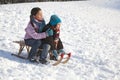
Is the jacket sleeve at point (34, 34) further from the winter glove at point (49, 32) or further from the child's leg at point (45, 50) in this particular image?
the child's leg at point (45, 50)

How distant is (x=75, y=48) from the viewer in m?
9.32

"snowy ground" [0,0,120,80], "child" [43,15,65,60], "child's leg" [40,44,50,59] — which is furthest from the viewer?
"child" [43,15,65,60]

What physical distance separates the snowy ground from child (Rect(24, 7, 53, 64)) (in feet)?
0.84

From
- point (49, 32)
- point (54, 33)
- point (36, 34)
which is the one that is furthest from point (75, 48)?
point (36, 34)

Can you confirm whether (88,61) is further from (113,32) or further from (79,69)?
(113,32)

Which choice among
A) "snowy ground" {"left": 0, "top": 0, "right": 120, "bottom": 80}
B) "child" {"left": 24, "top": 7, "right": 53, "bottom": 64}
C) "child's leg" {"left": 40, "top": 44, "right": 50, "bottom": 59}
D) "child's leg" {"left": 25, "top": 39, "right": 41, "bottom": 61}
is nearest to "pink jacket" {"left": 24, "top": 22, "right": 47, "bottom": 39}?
"child" {"left": 24, "top": 7, "right": 53, "bottom": 64}

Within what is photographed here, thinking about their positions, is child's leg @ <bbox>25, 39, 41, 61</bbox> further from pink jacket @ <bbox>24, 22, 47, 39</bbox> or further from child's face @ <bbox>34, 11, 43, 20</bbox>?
child's face @ <bbox>34, 11, 43, 20</bbox>

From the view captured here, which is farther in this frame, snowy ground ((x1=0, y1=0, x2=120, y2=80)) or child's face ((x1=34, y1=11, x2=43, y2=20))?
child's face ((x1=34, y1=11, x2=43, y2=20))

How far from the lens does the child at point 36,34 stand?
23.6 ft

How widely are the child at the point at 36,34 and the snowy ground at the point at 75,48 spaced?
10.1 inches

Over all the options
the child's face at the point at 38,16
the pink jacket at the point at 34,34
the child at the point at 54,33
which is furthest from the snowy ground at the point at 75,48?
the child's face at the point at 38,16

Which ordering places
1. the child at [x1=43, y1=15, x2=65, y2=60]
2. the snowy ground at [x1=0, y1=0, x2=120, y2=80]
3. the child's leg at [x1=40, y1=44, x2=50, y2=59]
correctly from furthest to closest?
the child at [x1=43, y1=15, x2=65, y2=60]
the child's leg at [x1=40, y1=44, x2=50, y2=59]
the snowy ground at [x1=0, y1=0, x2=120, y2=80]

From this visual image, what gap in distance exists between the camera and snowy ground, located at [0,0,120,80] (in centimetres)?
685

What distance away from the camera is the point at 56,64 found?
24.1ft
